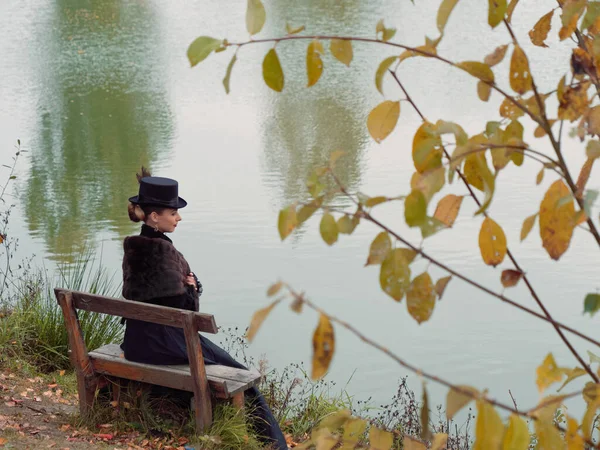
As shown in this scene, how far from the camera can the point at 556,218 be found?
4.15 feet

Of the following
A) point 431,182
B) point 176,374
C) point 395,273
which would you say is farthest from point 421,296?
point 176,374

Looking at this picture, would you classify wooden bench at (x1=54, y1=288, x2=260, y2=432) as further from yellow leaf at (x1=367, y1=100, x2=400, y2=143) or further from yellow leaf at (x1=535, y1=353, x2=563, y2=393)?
yellow leaf at (x1=535, y1=353, x2=563, y2=393)

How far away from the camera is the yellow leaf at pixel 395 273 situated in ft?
3.97

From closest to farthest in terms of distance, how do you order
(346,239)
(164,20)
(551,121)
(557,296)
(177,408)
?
(551,121)
(177,408)
(557,296)
(346,239)
(164,20)

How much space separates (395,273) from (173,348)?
11.5ft

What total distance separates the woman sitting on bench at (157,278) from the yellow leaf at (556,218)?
3481 millimetres

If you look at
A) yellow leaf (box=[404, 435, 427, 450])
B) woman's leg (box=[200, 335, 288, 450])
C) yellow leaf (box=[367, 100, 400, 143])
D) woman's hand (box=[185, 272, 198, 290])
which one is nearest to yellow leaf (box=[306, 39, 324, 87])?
yellow leaf (box=[367, 100, 400, 143])

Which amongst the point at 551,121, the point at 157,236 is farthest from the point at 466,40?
the point at 551,121

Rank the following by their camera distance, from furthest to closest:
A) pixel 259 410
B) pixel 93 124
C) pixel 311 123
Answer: pixel 93 124, pixel 311 123, pixel 259 410

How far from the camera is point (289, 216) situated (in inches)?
46.5

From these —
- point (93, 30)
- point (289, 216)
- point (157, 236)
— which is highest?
point (93, 30)

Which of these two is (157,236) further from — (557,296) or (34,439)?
(557,296)

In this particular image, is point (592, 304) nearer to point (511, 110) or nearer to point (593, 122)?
point (593, 122)

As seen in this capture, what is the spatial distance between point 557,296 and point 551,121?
26.3ft
